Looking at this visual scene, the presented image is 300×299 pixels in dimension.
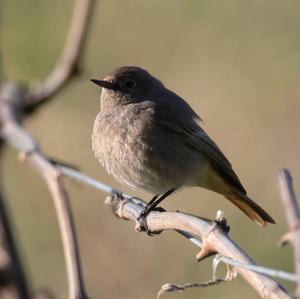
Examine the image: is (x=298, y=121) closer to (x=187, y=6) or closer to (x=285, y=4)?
(x=285, y=4)

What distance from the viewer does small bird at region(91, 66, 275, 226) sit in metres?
4.70

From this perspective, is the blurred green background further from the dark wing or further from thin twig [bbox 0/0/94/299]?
the dark wing

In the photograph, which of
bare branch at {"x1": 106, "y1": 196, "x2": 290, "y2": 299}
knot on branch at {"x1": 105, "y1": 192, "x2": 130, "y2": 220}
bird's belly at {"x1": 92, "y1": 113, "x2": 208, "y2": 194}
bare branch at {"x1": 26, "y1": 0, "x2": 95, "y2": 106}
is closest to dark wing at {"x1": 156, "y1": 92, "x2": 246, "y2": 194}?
bird's belly at {"x1": 92, "y1": 113, "x2": 208, "y2": 194}

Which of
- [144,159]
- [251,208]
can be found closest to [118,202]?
[144,159]

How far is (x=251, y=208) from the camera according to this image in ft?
16.1

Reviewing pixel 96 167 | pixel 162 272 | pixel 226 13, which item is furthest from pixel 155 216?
pixel 226 13

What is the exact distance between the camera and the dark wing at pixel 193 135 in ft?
16.2

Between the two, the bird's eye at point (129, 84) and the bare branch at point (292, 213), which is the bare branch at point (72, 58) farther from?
the bare branch at point (292, 213)

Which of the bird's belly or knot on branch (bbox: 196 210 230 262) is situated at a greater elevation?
knot on branch (bbox: 196 210 230 262)

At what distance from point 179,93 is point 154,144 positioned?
4005 mm

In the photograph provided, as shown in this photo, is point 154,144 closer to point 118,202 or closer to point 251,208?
point 251,208

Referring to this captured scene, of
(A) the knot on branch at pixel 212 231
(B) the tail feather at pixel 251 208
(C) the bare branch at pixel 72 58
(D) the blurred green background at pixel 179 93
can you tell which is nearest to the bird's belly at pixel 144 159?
(B) the tail feather at pixel 251 208

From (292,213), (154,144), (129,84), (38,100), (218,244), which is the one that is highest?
(292,213)

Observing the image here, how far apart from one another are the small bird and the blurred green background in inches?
50.7
